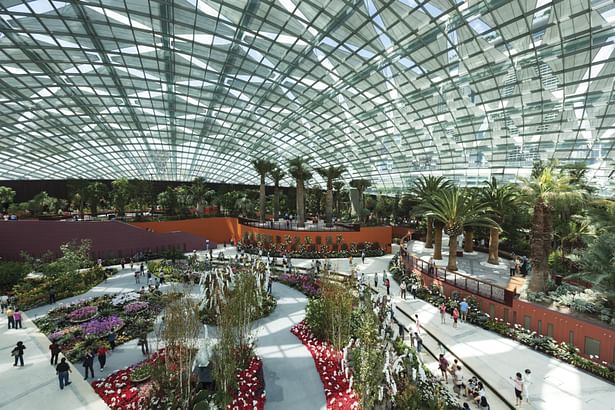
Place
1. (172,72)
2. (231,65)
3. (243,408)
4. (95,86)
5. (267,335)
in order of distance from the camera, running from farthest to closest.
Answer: (95,86) < (172,72) < (231,65) < (267,335) < (243,408)

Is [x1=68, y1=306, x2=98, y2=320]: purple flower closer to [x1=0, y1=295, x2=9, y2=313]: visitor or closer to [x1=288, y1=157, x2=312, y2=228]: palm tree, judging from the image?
[x1=0, y1=295, x2=9, y2=313]: visitor

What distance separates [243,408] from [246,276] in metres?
5.33

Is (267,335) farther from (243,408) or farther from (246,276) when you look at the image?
(243,408)

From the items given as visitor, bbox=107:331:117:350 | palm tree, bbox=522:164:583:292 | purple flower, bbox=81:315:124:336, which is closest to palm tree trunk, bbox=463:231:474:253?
palm tree, bbox=522:164:583:292

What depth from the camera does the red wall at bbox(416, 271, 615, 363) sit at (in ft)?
41.5

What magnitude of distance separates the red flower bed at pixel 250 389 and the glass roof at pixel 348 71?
21655 millimetres

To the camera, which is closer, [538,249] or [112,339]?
[112,339]

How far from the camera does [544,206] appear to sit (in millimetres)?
17703

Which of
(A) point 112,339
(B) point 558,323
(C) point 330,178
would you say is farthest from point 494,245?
(A) point 112,339

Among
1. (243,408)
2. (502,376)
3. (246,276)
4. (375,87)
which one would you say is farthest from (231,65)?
(502,376)

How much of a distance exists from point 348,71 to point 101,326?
27333 millimetres

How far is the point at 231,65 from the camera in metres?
29.3

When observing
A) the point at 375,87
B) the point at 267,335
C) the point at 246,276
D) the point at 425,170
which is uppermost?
the point at 375,87

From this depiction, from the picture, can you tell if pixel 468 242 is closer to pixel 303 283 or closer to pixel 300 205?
pixel 303 283
